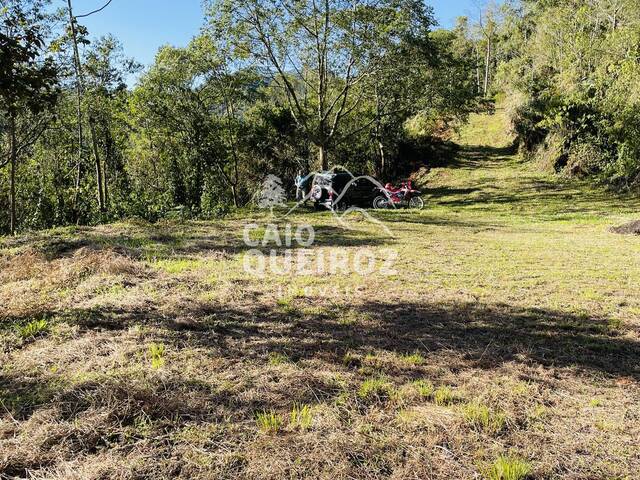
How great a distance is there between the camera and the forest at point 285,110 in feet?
48.0

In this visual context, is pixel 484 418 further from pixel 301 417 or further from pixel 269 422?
pixel 269 422

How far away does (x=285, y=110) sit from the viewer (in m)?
22.5

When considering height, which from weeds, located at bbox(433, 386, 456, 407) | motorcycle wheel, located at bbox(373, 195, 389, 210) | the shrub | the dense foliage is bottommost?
weeds, located at bbox(433, 386, 456, 407)

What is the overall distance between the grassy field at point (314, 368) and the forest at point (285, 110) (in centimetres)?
811

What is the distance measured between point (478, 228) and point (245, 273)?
7863mm

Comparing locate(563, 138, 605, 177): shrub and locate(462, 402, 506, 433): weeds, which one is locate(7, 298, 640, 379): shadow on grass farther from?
locate(563, 138, 605, 177): shrub

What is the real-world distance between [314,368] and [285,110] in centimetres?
2072

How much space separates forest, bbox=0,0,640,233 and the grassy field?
8.11 m

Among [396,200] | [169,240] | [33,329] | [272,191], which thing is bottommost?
[33,329]

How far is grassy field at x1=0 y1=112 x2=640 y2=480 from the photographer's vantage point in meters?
2.35

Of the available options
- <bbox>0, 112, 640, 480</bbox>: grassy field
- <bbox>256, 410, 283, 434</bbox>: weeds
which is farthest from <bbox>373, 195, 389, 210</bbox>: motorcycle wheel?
<bbox>256, 410, 283, 434</bbox>: weeds

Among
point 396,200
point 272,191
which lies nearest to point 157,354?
point 396,200

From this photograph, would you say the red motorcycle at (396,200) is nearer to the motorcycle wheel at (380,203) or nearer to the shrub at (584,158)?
the motorcycle wheel at (380,203)

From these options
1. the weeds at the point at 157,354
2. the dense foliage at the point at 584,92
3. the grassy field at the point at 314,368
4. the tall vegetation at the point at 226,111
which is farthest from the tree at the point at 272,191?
the weeds at the point at 157,354
